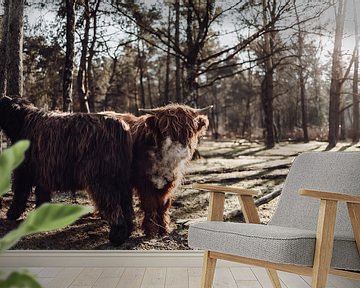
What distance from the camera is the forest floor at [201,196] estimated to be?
11.8 feet

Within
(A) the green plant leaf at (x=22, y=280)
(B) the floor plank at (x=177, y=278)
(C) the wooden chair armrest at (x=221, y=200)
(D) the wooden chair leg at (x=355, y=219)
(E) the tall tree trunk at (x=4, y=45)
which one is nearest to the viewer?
(A) the green plant leaf at (x=22, y=280)

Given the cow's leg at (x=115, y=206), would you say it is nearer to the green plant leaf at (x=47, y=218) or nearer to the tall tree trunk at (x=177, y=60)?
the tall tree trunk at (x=177, y=60)

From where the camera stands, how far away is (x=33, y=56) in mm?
3719

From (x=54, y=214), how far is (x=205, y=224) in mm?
2144

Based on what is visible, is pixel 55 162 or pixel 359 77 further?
pixel 359 77

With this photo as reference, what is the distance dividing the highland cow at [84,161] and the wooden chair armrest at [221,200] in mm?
822

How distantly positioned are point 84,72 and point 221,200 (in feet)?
4.71

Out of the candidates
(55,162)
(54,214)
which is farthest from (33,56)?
(54,214)

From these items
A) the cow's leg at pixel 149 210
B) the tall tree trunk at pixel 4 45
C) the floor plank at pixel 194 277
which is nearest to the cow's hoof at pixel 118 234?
the cow's leg at pixel 149 210

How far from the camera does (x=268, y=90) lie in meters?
3.69

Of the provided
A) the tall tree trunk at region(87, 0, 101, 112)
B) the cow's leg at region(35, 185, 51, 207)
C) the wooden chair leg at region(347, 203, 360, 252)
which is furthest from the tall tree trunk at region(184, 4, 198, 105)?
the wooden chair leg at region(347, 203, 360, 252)

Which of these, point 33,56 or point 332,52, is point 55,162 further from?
point 332,52

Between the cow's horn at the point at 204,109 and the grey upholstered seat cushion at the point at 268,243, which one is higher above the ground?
the cow's horn at the point at 204,109

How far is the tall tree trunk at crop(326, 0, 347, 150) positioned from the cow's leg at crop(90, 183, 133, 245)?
4.78 ft
